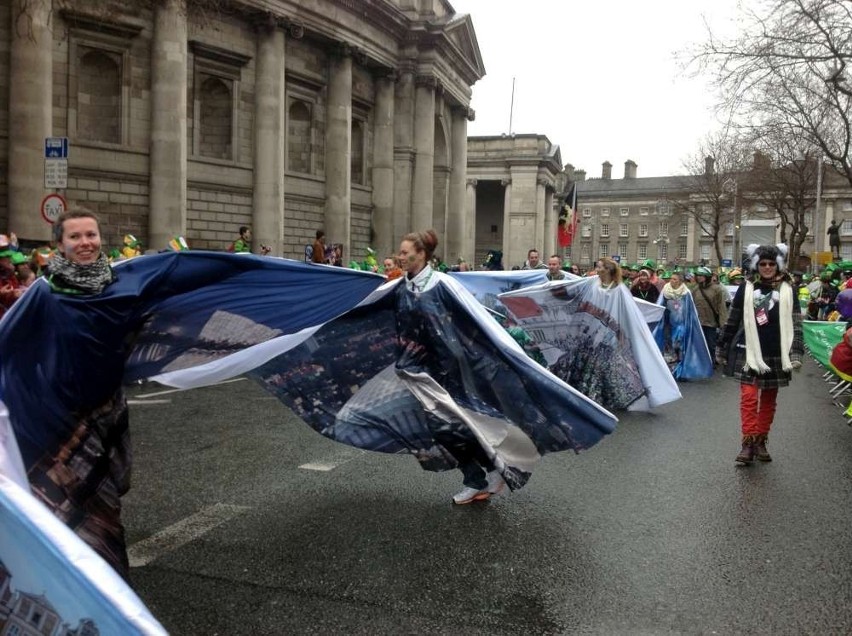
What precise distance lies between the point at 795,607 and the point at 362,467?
3623 millimetres

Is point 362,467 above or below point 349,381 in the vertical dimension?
below

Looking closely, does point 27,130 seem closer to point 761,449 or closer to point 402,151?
point 402,151

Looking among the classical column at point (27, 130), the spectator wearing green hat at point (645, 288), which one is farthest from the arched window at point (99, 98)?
the spectator wearing green hat at point (645, 288)

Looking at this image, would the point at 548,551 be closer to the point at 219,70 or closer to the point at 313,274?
the point at 313,274

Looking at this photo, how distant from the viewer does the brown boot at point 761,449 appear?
24.3 feet

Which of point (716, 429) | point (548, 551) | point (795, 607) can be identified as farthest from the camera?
point (716, 429)

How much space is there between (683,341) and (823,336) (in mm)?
2331

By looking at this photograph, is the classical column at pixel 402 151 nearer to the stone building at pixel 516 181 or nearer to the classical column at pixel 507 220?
the stone building at pixel 516 181

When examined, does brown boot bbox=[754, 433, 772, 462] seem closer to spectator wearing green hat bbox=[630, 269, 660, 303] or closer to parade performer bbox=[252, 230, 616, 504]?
parade performer bbox=[252, 230, 616, 504]

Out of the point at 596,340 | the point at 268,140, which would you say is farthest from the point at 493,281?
the point at 268,140

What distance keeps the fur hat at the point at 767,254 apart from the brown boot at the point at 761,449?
151 centimetres

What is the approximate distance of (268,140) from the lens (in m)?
29.4

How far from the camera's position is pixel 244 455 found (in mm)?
7164

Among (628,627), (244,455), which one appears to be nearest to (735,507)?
(628,627)
